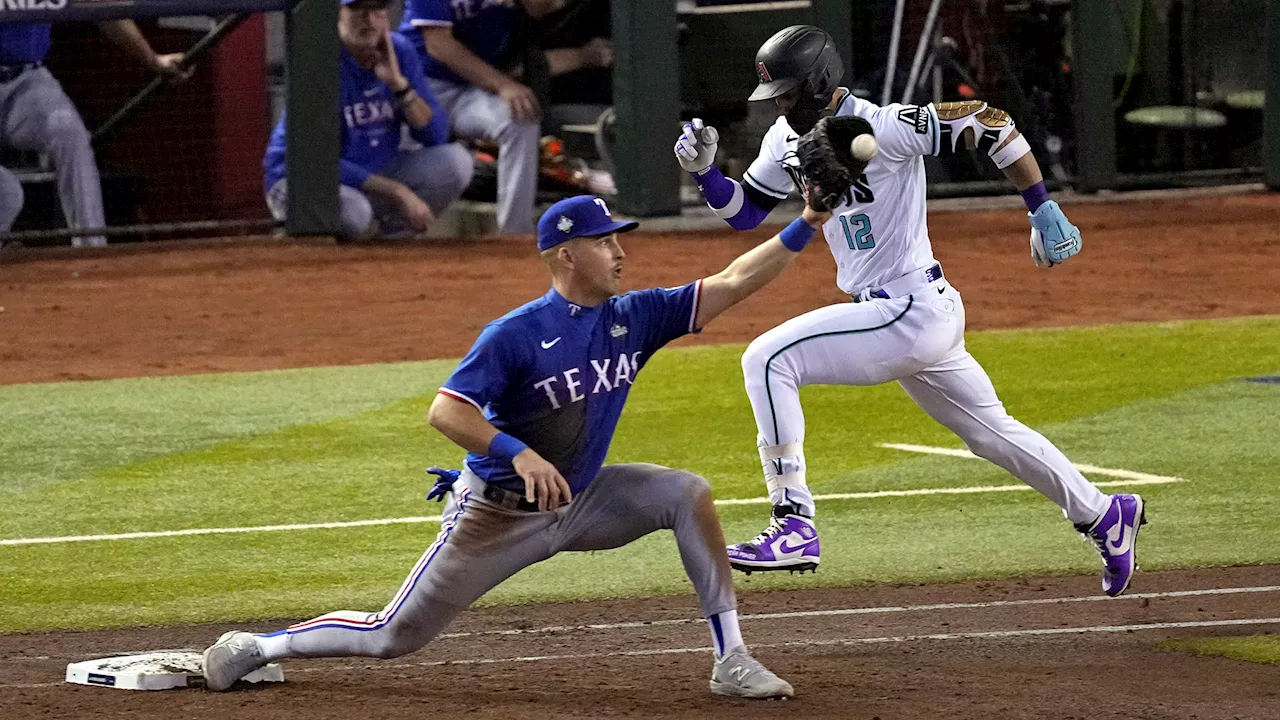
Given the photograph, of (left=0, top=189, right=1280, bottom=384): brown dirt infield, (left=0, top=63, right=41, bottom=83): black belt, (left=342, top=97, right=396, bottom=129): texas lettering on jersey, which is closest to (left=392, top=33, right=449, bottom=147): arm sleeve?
(left=342, top=97, right=396, bottom=129): texas lettering on jersey

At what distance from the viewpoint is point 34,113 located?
44.4ft

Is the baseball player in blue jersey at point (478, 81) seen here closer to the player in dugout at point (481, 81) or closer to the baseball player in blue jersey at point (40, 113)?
the player in dugout at point (481, 81)

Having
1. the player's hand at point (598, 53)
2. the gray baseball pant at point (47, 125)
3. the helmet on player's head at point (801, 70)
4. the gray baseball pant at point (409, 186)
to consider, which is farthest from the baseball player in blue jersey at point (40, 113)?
the helmet on player's head at point (801, 70)

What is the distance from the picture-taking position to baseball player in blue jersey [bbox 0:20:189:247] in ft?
44.2

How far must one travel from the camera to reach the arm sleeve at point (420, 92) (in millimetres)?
13922

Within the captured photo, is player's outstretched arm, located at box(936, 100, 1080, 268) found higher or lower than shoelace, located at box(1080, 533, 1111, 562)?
higher

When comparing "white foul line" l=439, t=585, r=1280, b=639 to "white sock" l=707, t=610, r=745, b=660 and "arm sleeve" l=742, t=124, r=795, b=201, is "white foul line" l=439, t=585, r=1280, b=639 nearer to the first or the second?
"white sock" l=707, t=610, r=745, b=660

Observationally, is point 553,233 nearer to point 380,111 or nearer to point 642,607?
point 642,607

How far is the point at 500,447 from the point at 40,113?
389 inches

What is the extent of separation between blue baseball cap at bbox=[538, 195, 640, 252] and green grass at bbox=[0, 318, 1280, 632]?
1891mm

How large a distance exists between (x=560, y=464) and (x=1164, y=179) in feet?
40.7

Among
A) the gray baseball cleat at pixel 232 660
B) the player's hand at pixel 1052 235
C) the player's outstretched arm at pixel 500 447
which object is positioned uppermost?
the player's hand at pixel 1052 235

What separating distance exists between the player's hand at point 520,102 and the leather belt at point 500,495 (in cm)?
961

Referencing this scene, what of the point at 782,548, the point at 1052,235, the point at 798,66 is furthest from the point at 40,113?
the point at 782,548
